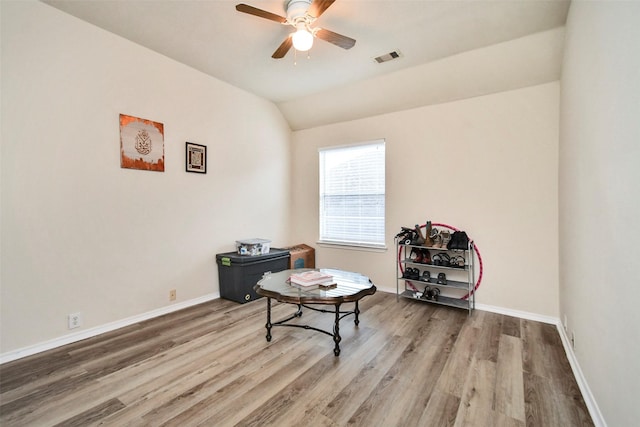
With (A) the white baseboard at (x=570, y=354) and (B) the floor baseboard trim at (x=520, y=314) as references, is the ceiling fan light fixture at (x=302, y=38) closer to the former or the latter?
(A) the white baseboard at (x=570, y=354)

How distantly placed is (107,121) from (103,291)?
1656mm

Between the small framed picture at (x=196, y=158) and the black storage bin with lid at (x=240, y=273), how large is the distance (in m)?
1.16

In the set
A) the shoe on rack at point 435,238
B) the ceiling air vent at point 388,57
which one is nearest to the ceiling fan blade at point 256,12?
the ceiling air vent at point 388,57

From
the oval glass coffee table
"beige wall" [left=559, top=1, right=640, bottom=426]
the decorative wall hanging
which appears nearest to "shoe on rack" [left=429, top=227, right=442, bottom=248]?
the oval glass coffee table

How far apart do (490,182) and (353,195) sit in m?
1.87

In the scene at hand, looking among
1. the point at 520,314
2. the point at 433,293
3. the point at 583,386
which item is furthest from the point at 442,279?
the point at 583,386

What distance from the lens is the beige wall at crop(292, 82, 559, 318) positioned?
3078 mm

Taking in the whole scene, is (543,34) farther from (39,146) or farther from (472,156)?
(39,146)

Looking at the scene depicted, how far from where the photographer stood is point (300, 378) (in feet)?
6.75

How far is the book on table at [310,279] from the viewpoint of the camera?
262cm

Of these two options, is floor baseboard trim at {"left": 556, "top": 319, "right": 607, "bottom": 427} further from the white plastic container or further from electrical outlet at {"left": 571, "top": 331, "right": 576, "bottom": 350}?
the white plastic container

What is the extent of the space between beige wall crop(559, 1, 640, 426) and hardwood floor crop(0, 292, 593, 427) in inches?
17.6

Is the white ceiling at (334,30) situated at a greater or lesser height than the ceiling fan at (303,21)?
greater

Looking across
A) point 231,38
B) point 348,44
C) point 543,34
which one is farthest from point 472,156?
point 231,38
